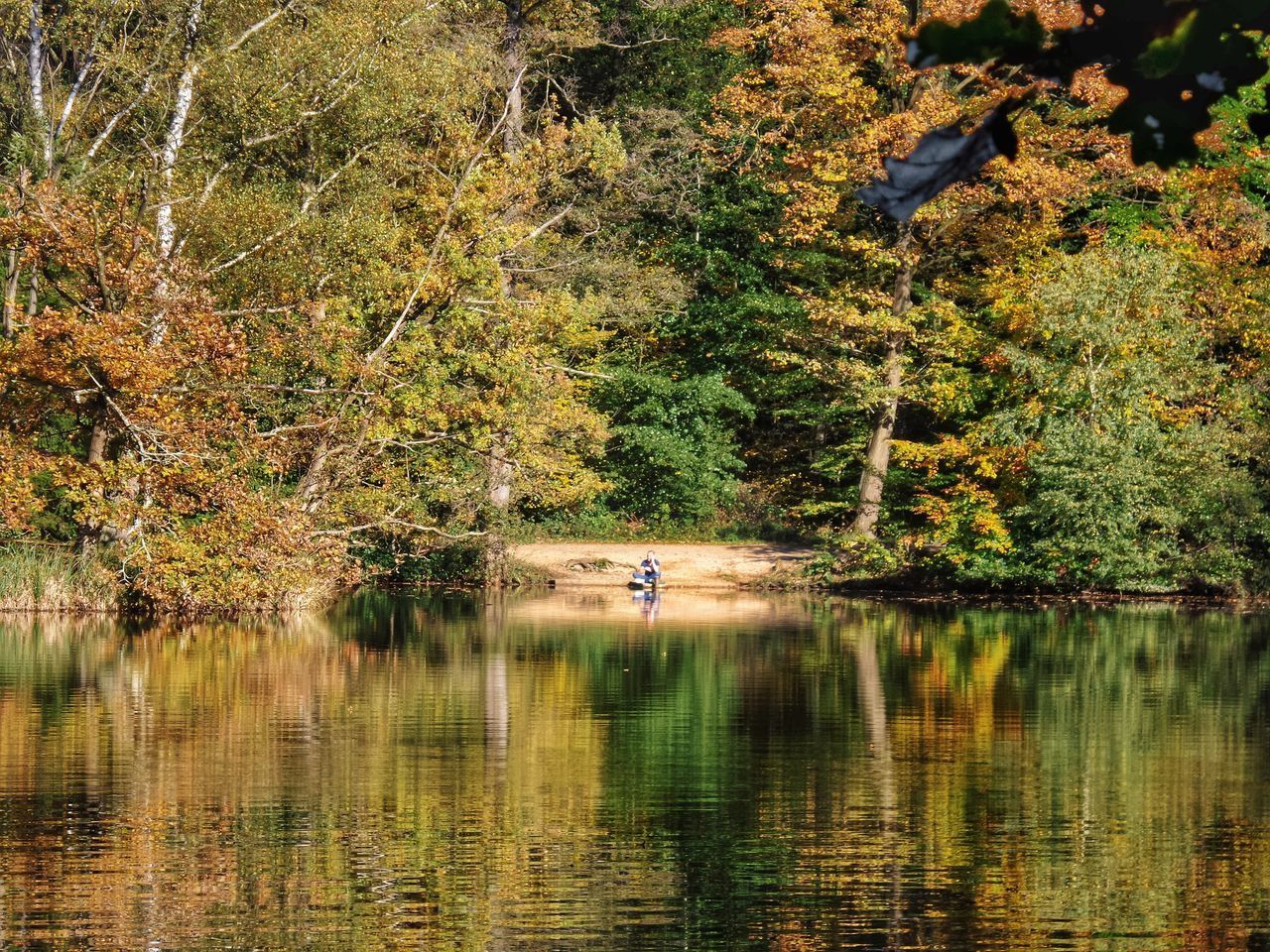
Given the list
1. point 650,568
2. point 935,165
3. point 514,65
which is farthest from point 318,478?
point 935,165

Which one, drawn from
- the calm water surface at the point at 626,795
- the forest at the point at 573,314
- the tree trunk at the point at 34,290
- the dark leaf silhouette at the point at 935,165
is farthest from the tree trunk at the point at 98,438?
the dark leaf silhouette at the point at 935,165

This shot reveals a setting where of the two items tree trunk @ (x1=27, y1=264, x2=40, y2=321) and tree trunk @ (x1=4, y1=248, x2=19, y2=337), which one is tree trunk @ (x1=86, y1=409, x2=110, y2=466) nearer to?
tree trunk @ (x1=4, y1=248, x2=19, y2=337)

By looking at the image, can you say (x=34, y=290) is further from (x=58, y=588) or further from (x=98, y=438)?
(x=58, y=588)

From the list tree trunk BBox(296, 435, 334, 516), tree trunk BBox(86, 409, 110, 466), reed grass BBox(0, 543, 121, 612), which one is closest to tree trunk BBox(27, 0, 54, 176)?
tree trunk BBox(86, 409, 110, 466)

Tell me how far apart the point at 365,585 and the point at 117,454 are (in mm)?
7600

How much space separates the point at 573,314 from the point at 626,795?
2254cm

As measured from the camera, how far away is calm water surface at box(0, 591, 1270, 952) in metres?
8.70

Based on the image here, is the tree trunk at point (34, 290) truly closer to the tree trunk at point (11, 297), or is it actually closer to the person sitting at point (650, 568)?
the tree trunk at point (11, 297)

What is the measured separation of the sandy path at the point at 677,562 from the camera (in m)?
35.1

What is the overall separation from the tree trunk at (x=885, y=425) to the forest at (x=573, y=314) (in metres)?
0.07

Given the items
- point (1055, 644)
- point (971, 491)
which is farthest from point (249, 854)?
point (971, 491)

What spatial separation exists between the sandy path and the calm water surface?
11.8 m

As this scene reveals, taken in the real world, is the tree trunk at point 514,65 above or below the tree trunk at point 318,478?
above

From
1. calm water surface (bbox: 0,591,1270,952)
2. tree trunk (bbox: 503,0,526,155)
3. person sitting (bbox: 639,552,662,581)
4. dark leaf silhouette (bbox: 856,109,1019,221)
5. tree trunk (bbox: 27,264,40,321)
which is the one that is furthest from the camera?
tree trunk (bbox: 503,0,526,155)
